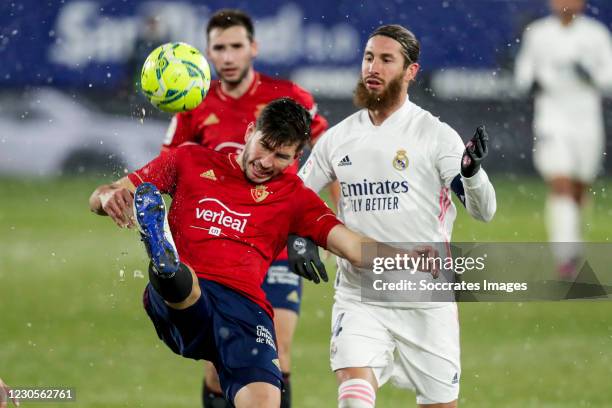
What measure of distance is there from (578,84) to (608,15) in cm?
243

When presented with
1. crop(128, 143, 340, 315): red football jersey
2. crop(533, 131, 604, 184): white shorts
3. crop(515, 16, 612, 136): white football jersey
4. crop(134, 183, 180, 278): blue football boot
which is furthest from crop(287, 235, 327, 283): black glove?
crop(515, 16, 612, 136): white football jersey

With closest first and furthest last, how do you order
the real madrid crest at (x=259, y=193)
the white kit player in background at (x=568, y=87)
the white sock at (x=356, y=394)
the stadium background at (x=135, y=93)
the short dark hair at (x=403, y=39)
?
the white sock at (x=356, y=394), the real madrid crest at (x=259, y=193), the short dark hair at (x=403, y=39), the white kit player in background at (x=568, y=87), the stadium background at (x=135, y=93)

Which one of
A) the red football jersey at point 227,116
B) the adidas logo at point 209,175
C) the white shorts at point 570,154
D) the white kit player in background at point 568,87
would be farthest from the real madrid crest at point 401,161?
the white shorts at point 570,154

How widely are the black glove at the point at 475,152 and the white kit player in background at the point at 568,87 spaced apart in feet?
25.8

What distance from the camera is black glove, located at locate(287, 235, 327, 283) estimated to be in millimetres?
6117

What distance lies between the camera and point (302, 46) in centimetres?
1745

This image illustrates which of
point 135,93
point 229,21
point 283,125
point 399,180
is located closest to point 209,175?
point 283,125

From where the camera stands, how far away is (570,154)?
47.6ft

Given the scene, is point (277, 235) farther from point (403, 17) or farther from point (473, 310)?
point (403, 17)

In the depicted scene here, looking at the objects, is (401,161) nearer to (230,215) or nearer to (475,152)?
(475,152)

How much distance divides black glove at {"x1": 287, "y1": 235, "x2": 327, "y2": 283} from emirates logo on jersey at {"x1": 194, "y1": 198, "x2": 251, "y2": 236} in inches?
10.9

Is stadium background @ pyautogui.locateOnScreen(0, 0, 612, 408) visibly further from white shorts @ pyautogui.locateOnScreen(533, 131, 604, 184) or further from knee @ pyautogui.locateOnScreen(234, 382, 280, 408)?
knee @ pyautogui.locateOnScreen(234, 382, 280, 408)

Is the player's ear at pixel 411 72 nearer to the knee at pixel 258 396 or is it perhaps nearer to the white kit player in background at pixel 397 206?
the white kit player in background at pixel 397 206

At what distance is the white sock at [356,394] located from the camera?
597cm
